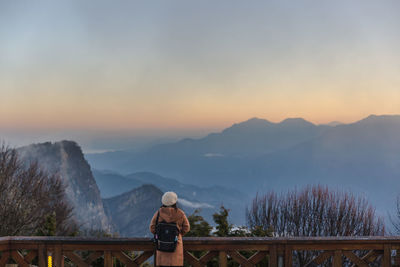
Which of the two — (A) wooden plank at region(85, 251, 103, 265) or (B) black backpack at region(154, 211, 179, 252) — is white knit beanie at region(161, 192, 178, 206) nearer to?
(B) black backpack at region(154, 211, 179, 252)

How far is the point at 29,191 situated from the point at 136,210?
14717cm

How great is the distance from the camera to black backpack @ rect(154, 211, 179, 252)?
491 centimetres

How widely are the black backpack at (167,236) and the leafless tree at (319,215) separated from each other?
22.4m

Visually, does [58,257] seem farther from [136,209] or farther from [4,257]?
[136,209]

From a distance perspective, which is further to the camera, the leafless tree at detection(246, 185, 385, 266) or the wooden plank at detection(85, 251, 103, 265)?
the leafless tree at detection(246, 185, 385, 266)

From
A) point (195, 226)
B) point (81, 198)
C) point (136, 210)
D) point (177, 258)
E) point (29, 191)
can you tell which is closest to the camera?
point (177, 258)

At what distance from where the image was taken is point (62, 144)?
182375 mm

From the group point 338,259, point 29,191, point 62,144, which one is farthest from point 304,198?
point 62,144

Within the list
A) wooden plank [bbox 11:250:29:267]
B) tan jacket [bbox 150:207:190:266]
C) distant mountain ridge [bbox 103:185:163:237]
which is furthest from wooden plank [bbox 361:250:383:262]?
distant mountain ridge [bbox 103:185:163:237]

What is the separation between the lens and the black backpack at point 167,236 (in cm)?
491

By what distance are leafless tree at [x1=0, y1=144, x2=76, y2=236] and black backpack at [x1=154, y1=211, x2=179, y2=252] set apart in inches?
729

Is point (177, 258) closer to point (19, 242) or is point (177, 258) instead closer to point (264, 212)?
point (19, 242)

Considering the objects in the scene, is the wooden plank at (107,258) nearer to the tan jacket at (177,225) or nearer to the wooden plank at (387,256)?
the tan jacket at (177,225)

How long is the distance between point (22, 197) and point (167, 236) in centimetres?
Answer: 2610
